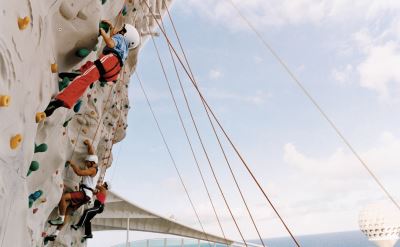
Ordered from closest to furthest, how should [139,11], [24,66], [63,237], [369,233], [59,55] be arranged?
[24,66] → [59,55] → [63,237] → [139,11] → [369,233]

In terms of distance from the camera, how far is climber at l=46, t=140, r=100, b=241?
5.29 m

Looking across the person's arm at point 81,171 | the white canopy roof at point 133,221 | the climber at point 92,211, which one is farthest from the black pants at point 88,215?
the white canopy roof at point 133,221

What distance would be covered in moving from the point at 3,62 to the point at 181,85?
492cm

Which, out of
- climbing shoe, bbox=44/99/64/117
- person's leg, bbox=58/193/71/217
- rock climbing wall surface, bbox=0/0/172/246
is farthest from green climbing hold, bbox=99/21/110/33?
person's leg, bbox=58/193/71/217

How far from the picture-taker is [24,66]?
8.98ft

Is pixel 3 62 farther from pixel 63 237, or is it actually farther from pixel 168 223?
pixel 168 223

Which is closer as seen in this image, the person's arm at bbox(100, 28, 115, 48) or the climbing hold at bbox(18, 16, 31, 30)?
the climbing hold at bbox(18, 16, 31, 30)

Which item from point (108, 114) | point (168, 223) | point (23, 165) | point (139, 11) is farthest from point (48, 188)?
point (168, 223)

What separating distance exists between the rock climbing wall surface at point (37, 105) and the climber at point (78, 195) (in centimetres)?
16

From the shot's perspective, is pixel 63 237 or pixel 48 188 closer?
pixel 48 188

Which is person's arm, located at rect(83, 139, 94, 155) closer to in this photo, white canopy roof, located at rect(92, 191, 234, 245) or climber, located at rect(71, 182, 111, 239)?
climber, located at rect(71, 182, 111, 239)

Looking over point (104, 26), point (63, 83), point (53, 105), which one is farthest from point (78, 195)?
point (104, 26)

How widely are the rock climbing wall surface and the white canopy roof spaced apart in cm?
887

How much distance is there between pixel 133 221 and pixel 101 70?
1449 centimetres
